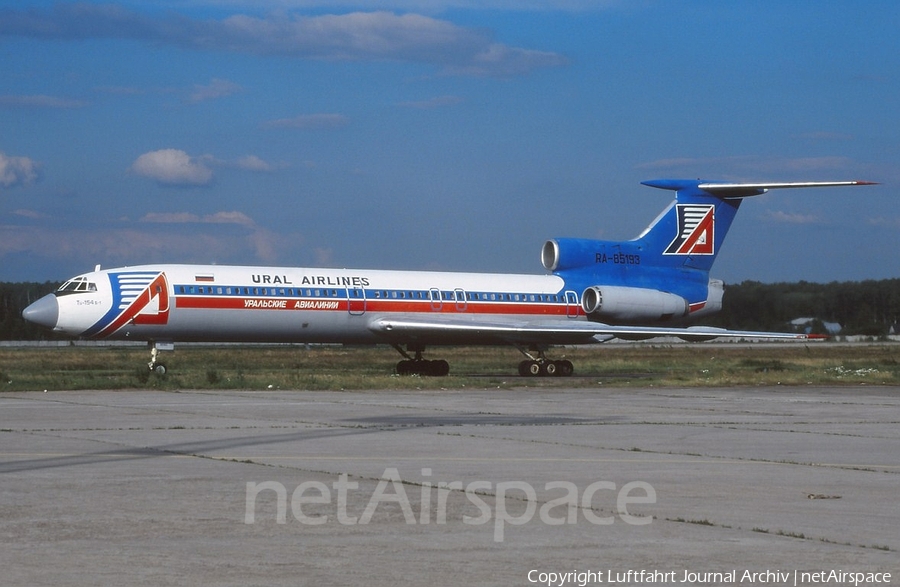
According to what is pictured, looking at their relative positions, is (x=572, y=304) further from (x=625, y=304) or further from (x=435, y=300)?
(x=435, y=300)

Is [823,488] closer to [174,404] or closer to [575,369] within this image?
[174,404]

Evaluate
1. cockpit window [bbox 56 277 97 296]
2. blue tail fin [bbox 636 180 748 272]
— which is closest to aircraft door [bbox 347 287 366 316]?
cockpit window [bbox 56 277 97 296]

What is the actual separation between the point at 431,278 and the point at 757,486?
26928 millimetres

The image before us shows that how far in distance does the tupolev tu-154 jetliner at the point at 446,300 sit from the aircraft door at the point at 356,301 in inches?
1.6

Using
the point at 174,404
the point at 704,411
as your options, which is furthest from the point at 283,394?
the point at 704,411

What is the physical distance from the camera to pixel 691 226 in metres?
41.3

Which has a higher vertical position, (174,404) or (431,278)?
(431,278)

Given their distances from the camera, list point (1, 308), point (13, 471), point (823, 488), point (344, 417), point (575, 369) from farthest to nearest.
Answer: point (1, 308), point (575, 369), point (344, 417), point (13, 471), point (823, 488)

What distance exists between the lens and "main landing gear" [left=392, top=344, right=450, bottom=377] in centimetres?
3791

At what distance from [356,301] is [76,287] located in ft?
25.4

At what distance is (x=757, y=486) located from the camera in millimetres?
11211

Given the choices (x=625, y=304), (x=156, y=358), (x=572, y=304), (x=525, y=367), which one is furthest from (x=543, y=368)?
(x=156, y=358)

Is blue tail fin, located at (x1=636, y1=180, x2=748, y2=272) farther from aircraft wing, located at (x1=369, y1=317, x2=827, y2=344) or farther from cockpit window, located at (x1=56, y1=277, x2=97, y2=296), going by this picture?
cockpit window, located at (x1=56, y1=277, x2=97, y2=296)

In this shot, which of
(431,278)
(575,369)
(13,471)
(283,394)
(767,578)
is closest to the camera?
(767,578)
